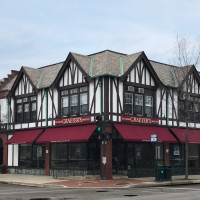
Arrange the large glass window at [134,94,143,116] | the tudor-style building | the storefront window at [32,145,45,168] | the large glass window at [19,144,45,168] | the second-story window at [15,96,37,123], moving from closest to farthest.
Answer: the tudor-style building < the large glass window at [134,94,143,116] < the storefront window at [32,145,45,168] < the large glass window at [19,144,45,168] < the second-story window at [15,96,37,123]

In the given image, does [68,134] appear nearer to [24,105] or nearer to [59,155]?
[59,155]

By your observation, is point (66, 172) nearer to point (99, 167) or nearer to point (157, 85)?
point (99, 167)

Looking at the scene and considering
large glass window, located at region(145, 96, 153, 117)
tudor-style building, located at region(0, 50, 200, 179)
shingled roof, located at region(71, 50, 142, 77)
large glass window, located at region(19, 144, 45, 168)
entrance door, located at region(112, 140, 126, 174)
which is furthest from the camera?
large glass window, located at region(19, 144, 45, 168)

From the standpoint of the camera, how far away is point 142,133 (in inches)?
1264

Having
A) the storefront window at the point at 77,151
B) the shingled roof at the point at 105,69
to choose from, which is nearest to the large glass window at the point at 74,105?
the storefront window at the point at 77,151

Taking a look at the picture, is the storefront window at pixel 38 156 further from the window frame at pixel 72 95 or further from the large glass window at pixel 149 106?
the large glass window at pixel 149 106

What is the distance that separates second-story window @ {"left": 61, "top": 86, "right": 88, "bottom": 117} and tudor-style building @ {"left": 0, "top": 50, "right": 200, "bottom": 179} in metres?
0.08

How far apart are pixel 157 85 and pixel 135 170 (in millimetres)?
7795

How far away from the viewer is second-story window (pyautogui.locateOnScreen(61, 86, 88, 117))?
108 ft

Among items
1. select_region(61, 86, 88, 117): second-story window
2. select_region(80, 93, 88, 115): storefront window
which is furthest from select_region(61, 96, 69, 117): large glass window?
select_region(80, 93, 88, 115): storefront window

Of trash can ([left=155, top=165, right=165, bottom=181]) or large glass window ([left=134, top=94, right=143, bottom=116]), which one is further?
large glass window ([left=134, top=94, right=143, bottom=116])

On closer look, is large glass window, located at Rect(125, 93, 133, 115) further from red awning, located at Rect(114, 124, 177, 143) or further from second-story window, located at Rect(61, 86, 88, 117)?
second-story window, located at Rect(61, 86, 88, 117)

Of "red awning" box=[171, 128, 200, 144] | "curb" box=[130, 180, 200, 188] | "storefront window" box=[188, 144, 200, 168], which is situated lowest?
"curb" box=[130, 180, 200, 188]

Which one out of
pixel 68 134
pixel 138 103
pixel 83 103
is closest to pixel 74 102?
pixel 83 103
